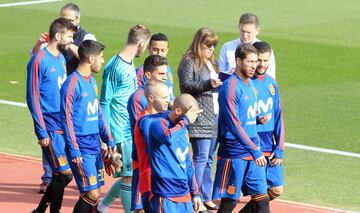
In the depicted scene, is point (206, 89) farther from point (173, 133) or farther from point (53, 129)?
point (173, 133)

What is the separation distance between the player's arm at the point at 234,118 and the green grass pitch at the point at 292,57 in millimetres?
2646

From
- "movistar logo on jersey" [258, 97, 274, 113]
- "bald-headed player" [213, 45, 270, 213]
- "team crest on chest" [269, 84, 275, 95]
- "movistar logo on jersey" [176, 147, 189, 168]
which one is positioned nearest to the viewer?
"movistar logo on jersey" [176, 147, 189, 168]

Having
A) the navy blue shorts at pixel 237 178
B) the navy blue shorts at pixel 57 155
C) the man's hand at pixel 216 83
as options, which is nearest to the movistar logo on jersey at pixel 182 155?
the navy blue shorts at pixel 237 178

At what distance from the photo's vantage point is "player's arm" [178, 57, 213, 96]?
48.1 ft

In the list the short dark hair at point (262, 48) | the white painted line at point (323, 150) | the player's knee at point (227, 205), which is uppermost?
the short dark hair at point (262, 48)

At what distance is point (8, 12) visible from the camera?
3130 cm

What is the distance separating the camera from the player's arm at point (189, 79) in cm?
1466

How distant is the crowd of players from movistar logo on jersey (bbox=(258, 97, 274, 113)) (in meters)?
0.01

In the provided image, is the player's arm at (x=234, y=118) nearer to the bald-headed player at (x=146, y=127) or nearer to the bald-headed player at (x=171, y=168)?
the bald-headed player at (x=146, y=127)

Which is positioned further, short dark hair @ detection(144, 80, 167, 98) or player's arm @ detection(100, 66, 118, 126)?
player's arm @ detection(100, 66, 118, 126)

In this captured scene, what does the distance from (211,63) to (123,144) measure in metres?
1.73

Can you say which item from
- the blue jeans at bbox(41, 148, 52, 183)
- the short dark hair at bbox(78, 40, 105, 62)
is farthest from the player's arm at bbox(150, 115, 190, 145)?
the blue jeans at bbox(41, 148, 52, 183)

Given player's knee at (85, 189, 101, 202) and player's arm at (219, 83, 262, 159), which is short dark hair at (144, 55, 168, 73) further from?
player's knee at (85, 189, 101, 202)

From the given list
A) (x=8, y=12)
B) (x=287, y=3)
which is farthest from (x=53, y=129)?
(x=287, y=3)
